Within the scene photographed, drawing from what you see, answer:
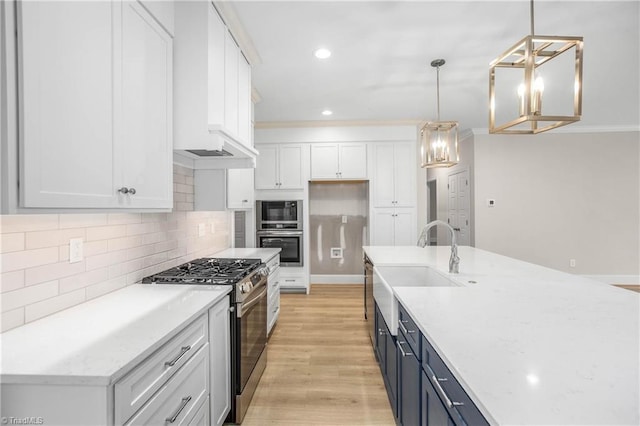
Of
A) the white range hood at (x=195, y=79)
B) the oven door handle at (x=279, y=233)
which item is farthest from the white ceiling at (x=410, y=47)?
the oven door handle at (x=279, y=233)

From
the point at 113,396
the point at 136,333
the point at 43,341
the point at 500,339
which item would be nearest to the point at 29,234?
the point at 43,341

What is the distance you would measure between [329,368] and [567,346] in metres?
2.03

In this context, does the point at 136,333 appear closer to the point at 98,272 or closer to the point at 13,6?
the point at 98,272

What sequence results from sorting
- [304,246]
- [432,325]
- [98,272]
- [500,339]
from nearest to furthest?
1. [500,339]
2. [432,325]
3. [98,272]
4. [304,246]

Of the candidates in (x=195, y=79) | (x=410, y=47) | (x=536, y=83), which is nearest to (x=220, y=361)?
(x=195, y=79)

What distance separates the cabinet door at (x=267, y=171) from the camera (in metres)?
5.06

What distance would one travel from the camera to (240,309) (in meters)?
1.93

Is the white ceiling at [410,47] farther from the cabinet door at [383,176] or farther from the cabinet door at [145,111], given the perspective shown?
the cabinet door at [145,111]

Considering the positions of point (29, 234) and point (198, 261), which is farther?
point (198, 261)

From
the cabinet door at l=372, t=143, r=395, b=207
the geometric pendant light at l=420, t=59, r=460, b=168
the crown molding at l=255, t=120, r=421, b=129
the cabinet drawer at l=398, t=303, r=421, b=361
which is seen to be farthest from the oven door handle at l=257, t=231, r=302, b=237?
the cabinet drawer at l=398, t=303, r=421, b=361

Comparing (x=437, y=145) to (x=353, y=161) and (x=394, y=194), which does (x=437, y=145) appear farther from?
(x=353, y=161)

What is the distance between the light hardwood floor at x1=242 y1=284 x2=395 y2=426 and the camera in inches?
81.5

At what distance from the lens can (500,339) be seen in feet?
3.38

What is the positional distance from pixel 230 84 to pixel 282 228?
9.52 ft
